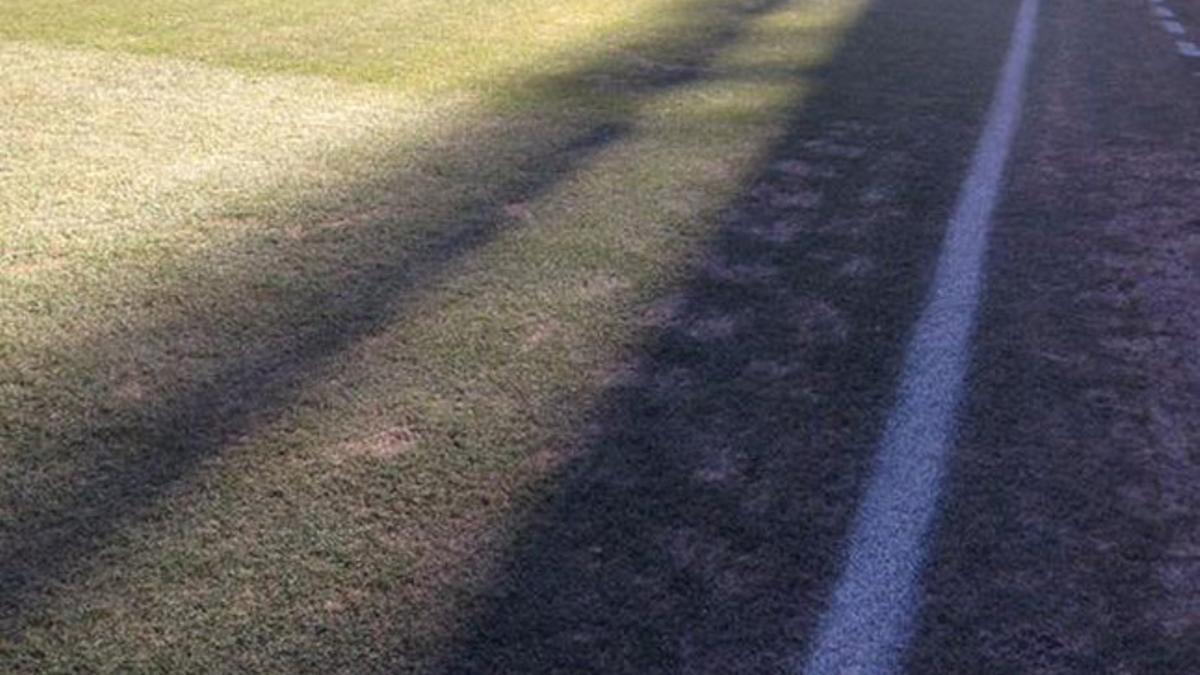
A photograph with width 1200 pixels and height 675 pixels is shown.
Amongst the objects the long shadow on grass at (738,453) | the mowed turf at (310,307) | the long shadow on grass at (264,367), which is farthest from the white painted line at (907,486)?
the long shadow on grass at (264,367)

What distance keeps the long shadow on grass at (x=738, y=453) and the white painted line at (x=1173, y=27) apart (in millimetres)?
4451

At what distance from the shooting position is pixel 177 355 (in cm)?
339

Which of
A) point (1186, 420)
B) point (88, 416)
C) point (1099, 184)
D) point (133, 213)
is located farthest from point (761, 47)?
point (88, 416)

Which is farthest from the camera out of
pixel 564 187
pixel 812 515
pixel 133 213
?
pixel 564 187

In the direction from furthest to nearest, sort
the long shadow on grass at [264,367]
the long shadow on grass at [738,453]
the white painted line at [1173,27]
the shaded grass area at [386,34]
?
the white painted line at [1173,27], the shaded grass area at [386,34], the long shadow on grass at [264,367], the long shadow on grass at [738,453]

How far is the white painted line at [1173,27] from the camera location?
28.1ft

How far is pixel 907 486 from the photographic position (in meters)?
2.88

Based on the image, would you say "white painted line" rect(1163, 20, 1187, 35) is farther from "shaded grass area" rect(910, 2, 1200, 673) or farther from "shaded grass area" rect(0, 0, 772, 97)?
"shaded grass area" rect(910, 2, 1200, 673)

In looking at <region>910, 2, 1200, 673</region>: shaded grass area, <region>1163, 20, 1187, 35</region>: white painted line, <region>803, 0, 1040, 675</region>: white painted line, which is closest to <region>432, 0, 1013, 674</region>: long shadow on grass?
<region>803, 0, 1040, 675</region>: white painted line

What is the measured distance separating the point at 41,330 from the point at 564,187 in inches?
81.8

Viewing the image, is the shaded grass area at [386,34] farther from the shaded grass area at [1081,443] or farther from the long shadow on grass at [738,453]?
the shaded grass area at [1081,443]

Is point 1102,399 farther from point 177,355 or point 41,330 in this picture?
point 41,330

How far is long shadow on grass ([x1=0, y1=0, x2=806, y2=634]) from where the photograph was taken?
2.60 m

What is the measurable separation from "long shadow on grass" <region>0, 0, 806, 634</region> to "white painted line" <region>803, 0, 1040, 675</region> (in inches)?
59.4
